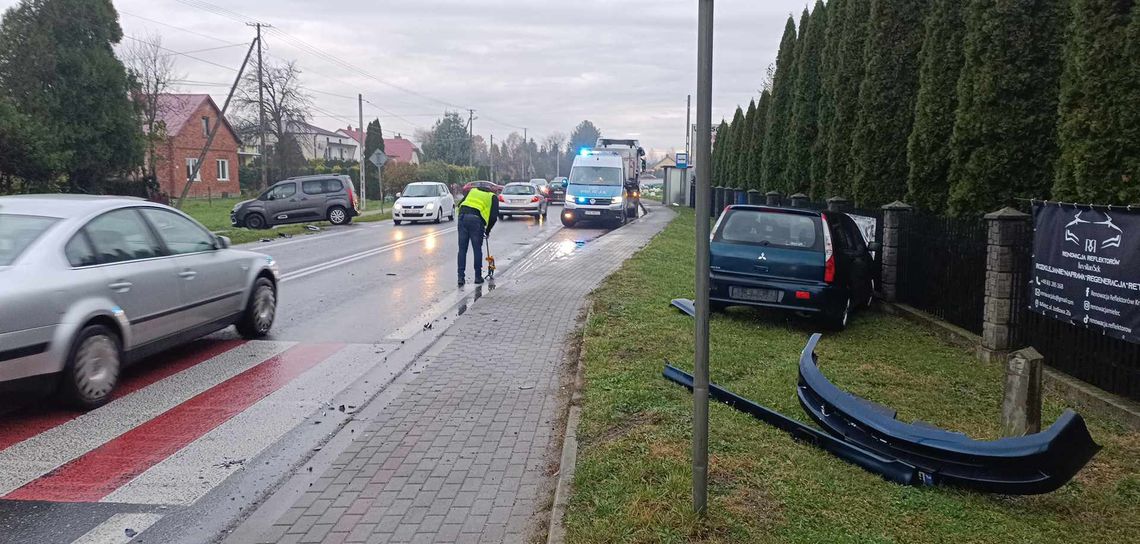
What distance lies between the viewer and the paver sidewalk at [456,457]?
4.18 meters

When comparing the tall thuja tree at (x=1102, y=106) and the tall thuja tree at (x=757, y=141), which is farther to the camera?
the tall thuja tree at (x=757, y=141)

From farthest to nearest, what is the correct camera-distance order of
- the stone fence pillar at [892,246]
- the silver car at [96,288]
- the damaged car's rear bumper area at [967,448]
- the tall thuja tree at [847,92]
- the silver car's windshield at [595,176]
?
the silver car's windshield at [595,176] < the tall thuja tree at [847,92] < the stone fence pillar at [892,246] < the silver car at [96,288] < the damaged car's rear bumper area at [967,448]

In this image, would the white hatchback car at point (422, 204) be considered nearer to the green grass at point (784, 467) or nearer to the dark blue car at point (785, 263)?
the dark blue car at point (785, 263)

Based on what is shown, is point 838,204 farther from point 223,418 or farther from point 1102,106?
point 223,418

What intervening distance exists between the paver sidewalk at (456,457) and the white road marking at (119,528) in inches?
25.6

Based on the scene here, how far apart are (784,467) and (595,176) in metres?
26.0

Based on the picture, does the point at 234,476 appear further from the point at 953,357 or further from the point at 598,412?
the point at 953,357

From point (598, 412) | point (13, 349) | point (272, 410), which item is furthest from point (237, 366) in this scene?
point (598, 412)

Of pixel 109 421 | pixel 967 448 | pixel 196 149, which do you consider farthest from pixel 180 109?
pixel 967 448

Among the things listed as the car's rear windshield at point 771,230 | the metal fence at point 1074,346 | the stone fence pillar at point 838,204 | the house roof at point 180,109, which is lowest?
the metal fence at point 1074,346

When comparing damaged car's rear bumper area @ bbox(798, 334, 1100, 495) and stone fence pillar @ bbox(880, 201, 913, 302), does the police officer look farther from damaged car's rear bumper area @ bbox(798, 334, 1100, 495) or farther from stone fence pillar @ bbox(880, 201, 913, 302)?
damaged car's rear bumper area @ bbox(798, 334, 1100, 495)

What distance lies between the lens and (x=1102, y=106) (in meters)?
7.12

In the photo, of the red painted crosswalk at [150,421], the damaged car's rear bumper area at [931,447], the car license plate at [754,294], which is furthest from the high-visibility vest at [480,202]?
the damaged car's rear bumper area at [931,447]

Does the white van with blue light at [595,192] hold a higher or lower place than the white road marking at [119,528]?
higher
